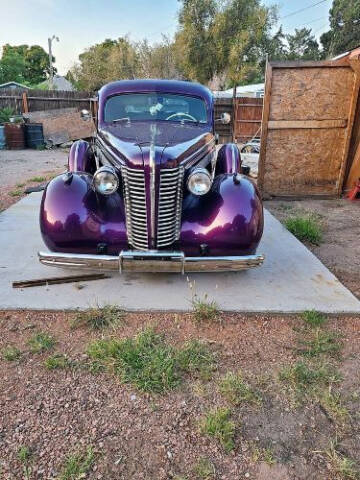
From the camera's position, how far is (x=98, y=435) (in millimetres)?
1913

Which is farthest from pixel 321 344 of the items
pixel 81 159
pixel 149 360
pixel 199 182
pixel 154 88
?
pixel 154 88

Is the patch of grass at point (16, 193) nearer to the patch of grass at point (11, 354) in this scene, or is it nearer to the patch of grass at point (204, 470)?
the patch of grass at point (11, 354)

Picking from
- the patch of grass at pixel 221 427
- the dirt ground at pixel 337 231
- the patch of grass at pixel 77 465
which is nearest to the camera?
the patch of grass at pixel 77 465

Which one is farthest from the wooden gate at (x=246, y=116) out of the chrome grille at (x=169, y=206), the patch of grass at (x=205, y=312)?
the patch of grass at (x=205, y=312)

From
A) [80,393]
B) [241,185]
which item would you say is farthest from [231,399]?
[241,185]

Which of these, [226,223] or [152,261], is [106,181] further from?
[226,223]

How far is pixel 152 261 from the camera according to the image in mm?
2842

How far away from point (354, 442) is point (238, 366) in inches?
30.1

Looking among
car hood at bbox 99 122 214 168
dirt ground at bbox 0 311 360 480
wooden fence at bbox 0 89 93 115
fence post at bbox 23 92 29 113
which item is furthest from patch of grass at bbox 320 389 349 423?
fence post at bbox 23 92 29 113

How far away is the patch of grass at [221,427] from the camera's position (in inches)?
73.4

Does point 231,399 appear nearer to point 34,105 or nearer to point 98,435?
point 98,435

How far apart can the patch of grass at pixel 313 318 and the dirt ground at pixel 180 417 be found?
0.20m

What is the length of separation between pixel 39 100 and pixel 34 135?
13.8ft

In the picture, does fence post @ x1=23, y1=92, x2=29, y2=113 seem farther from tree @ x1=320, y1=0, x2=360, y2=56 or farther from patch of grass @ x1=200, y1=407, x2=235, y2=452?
tree @ x1=320, y1=0, x2=360, y2=56
